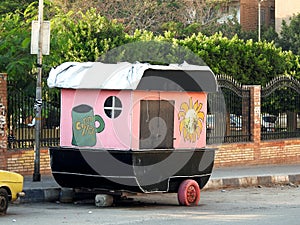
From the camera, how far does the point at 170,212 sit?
15555 millimetres

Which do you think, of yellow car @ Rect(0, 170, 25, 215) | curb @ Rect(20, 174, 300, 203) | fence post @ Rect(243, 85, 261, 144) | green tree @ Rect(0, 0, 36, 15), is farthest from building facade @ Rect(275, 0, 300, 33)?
yellow car @ Rect(0, 170, 25, 215)

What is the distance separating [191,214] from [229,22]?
45044mm

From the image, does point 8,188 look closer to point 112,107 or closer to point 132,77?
point 112,107

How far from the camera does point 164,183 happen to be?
1625 centimetres

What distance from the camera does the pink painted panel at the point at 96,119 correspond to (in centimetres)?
1605

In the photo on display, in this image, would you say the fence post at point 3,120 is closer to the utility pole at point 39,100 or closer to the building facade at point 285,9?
the utility pole at point 39,100

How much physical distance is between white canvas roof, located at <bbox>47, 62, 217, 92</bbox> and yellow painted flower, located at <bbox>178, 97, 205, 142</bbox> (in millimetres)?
446

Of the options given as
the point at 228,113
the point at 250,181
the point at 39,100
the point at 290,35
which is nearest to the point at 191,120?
the point at 39,100

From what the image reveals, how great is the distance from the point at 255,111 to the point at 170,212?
34.7 ft

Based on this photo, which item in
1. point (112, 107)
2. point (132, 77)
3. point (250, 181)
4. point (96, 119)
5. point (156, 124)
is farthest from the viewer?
point (250, 181)

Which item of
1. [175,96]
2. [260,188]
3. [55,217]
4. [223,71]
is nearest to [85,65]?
[175,96]

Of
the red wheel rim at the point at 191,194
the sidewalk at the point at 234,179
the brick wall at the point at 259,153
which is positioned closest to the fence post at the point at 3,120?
the sidewalk at the point at 234,179

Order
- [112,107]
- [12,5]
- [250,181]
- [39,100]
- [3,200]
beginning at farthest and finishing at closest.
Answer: [12,5] < [250,181] < [39,100] < [112,107] < [3,200]

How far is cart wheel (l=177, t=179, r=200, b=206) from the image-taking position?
54.1 ft
